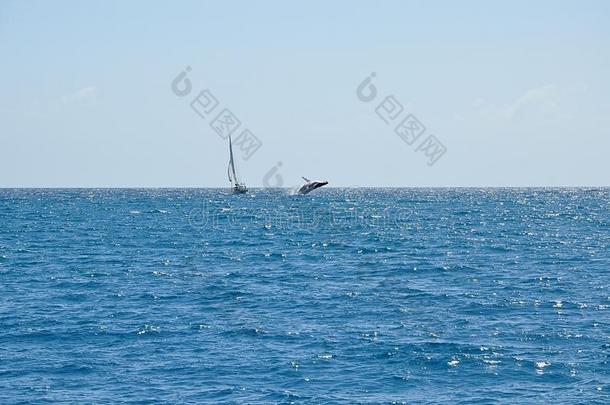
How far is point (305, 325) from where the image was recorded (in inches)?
1384

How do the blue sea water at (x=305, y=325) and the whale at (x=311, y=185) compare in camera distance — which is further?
the whale at (x=311, y=185)

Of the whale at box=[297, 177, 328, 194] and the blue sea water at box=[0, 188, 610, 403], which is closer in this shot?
the blue sea water at box=[0, 188, 610, 403]

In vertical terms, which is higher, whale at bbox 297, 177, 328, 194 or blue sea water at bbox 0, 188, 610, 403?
whale at bbox 297, 177, 328, 194

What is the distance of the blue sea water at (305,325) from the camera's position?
25906 mm

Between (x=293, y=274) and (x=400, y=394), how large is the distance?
91.1 ft

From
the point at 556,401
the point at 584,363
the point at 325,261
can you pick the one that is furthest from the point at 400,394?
the point at 325,261

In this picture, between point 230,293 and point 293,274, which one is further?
point 293,274

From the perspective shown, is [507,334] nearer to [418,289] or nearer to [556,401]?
[556,401]

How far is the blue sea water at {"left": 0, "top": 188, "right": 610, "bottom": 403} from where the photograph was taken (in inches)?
1020

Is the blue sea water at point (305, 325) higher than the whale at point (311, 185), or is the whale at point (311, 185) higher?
the whale at point (311, 185)

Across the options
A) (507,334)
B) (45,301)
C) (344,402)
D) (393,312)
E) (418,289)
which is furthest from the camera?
(418,289)

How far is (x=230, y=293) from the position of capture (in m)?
44.3

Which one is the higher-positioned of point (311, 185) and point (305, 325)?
point (311, 185)

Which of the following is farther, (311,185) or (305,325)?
(311,185)
